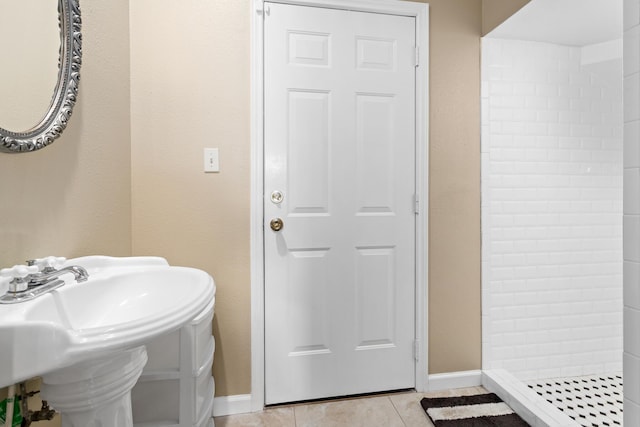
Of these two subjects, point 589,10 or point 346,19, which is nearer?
point 589,10

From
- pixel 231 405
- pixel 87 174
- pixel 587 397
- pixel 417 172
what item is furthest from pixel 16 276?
pixel 587 397

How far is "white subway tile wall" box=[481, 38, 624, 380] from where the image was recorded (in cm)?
196

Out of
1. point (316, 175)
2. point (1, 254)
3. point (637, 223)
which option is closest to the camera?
point (1, 254)

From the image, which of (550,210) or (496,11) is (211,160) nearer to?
(496,11)

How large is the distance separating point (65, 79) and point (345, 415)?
1811 millimetres

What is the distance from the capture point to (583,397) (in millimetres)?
1837

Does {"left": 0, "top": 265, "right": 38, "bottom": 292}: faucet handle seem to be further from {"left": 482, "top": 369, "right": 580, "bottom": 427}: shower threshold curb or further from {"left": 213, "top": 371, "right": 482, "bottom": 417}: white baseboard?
{"left": 482, "top": 369, "right": 580, "bottom": 427}: shower threshold curb

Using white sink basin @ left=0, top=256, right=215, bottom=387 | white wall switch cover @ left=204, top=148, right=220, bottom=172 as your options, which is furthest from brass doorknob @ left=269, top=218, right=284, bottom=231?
white sink basin @ left=0, top=256, right=215, bottom=387

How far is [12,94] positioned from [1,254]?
435mm

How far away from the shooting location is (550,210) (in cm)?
202

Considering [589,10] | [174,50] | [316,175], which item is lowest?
[316,175]

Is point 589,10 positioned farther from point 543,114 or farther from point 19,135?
→ point 19,135

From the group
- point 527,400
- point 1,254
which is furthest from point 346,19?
point 527,400

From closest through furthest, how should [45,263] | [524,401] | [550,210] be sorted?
[45,263] → [524,401] → [550,210]
